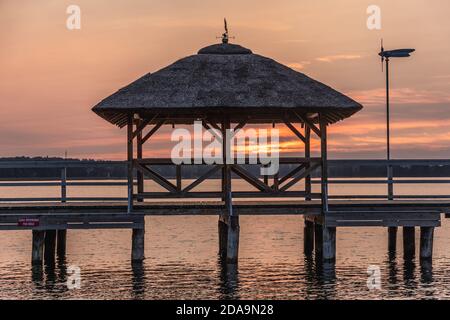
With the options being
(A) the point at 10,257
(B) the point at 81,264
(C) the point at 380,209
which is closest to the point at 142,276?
(B) the point at 81,264

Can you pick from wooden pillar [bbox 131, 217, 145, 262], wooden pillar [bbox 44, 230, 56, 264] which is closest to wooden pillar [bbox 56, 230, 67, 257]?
wooden pillar [bbox 44, 230, 56, 264]

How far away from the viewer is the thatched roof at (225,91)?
28.5m

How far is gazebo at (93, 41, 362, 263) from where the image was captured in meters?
28.5

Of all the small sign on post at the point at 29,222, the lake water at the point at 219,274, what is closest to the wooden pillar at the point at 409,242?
the lake water at the point at 219,274

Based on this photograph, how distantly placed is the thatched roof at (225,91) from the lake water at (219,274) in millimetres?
4829

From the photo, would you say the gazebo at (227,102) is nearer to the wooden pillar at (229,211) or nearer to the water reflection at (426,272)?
the wooden pillar at (229,211)

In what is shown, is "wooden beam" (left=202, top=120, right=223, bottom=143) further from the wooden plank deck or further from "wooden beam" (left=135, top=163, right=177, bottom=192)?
the wooden plank deck

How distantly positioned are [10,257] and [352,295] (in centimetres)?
1724

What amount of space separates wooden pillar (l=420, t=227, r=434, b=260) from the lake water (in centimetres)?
43

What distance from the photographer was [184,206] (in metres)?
28.4

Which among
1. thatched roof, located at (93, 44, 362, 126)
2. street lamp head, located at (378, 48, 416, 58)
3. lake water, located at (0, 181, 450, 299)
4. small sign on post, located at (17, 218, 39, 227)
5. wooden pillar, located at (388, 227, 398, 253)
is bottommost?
lake water, located at (0, 181, 450, 299)

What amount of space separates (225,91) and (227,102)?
0.68m
